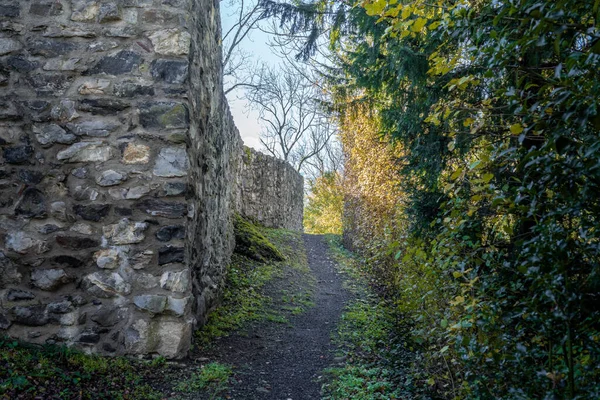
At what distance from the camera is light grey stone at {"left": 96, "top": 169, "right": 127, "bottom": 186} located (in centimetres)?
362

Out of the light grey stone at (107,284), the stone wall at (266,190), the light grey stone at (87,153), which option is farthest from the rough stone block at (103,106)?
the stone wall at (266,190)

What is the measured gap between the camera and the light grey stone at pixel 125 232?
359 cm

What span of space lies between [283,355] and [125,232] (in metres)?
1.82

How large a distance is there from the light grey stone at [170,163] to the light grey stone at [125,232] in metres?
0.46

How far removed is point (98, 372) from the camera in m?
3.24

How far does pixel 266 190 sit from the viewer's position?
11766 mm

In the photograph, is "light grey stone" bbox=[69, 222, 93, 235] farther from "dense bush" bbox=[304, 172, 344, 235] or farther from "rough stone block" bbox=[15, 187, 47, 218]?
"dense bush" bbox=[304, 172, 344, 235]

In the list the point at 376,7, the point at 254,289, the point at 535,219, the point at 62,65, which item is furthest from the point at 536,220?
the point at 254,289

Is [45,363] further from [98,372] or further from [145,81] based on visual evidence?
[145,81]

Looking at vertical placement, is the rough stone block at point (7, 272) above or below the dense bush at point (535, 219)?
below

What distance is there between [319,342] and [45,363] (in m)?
2.46

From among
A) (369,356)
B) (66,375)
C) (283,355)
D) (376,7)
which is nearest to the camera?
(376,7)

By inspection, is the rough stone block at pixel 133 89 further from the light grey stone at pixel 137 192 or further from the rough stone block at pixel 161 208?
the rough stone block at pixel 161 208

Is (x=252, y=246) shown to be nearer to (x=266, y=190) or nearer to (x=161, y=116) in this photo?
(x=161, y=116)
